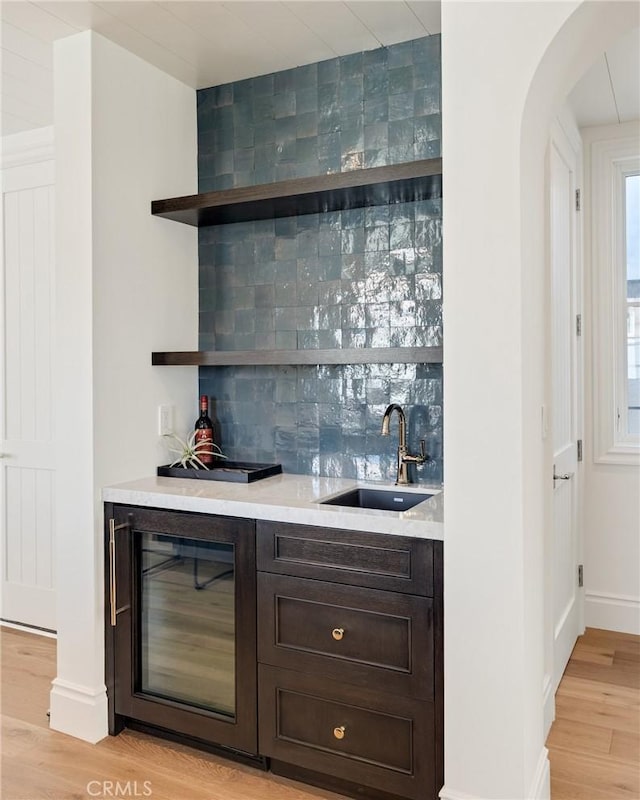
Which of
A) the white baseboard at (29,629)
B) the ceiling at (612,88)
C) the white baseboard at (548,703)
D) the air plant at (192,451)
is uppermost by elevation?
the ceiling at (612,88)

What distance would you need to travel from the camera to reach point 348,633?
204 cm

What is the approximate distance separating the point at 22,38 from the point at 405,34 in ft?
4.61

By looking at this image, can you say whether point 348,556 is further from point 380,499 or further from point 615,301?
point 615,301

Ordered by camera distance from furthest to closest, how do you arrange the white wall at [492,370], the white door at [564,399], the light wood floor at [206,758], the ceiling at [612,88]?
the white door at [564,399]
the ceiling at [612,88]
the light wood floor at [206,758]
the white wall at [492,370]

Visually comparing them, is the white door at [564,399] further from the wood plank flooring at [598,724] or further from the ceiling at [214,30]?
the ceiling at [214,30]

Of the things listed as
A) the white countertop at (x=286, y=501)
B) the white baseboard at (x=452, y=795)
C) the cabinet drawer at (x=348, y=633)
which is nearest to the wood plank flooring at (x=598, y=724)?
the white baseboard at (x=452, y=795)

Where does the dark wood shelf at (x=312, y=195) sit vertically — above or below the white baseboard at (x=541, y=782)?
above

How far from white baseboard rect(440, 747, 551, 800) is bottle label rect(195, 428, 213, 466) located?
151 centimetres

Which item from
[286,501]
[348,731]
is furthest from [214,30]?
[348,731]

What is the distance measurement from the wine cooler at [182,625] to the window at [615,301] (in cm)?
209

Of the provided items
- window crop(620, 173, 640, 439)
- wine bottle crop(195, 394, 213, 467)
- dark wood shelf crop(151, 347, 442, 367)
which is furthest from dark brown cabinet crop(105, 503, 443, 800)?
window crop(620, 173, 640, 439)

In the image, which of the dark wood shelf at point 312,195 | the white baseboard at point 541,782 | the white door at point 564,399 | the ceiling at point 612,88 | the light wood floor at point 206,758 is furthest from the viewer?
the white door at point 564,399

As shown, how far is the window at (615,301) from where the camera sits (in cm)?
337

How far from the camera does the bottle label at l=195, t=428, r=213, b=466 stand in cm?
286
